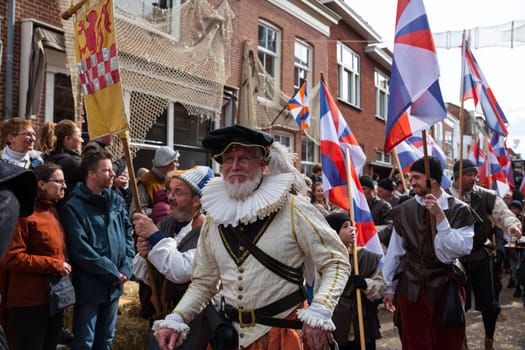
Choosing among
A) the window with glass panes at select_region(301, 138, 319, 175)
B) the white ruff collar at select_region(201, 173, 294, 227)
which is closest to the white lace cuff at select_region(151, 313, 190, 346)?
the white ruff collar at select_region(201, 173, 294, 227)

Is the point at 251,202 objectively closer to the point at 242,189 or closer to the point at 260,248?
the point at 242,189

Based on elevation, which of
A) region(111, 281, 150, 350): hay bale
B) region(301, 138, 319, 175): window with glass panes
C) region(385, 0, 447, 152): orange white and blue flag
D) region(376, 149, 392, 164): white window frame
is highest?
region(376, 149, 392, 164): white window frame

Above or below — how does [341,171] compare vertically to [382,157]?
below

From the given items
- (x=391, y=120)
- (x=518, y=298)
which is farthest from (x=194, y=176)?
(x=518, y=298)

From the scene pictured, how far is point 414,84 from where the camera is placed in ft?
12.5

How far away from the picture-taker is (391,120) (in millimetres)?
3902

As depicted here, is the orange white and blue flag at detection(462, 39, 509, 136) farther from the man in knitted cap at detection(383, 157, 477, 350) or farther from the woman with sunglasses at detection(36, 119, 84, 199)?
the woman with sunglasses at detection(36, 119, 84, 199)

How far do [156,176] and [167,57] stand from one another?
3.79 m

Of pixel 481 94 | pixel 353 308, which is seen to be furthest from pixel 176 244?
pixel 481 94

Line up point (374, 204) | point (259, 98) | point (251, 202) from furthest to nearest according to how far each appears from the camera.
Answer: point (259, 98)
point (374, 204)
point (251, 202)

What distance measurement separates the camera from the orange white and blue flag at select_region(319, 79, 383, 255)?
439 cm

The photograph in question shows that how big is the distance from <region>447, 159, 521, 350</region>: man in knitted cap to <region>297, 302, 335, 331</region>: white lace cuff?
3.67 metres

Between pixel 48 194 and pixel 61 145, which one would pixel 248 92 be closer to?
pixel 61 145

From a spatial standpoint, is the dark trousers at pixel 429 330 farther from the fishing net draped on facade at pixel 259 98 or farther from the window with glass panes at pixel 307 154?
the window with glass panes at pixel 307 154
